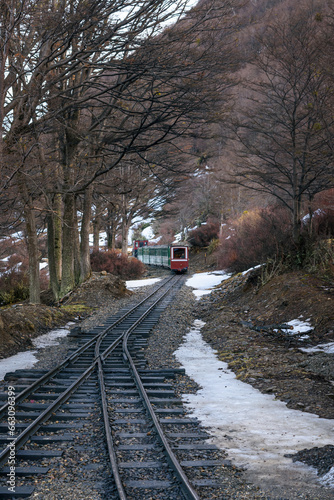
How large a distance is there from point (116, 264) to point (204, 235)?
19.9 metres

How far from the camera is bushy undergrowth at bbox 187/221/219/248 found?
5056cm

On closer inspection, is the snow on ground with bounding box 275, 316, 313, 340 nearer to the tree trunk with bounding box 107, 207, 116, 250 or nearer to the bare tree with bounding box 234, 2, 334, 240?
the bare tree with bounding box 234, 2, 334, 240

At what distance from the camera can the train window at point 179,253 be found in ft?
130

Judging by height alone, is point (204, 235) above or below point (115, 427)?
above

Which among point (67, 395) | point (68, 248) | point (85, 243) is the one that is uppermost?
point (85, 243)

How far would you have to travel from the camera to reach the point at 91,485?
172 inches

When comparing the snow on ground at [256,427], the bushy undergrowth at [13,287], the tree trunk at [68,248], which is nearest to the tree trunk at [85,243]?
the tree trunk at [68,248]

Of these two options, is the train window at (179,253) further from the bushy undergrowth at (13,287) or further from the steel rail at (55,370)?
the steel rail at (55,370)

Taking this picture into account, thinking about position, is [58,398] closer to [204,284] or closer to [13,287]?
[13,287]

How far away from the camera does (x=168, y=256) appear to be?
42.6 meters

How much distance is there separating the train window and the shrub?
9.95 meters

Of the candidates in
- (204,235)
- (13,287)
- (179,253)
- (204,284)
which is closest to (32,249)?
(13,287)

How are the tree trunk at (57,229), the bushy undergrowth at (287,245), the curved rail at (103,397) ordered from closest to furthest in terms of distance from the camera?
1. the curved rail at (103,397)
2. the bushy undergrowth at (287,245)
3. the tree trunk at (57,229)

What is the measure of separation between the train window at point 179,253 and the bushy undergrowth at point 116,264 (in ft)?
13.0
